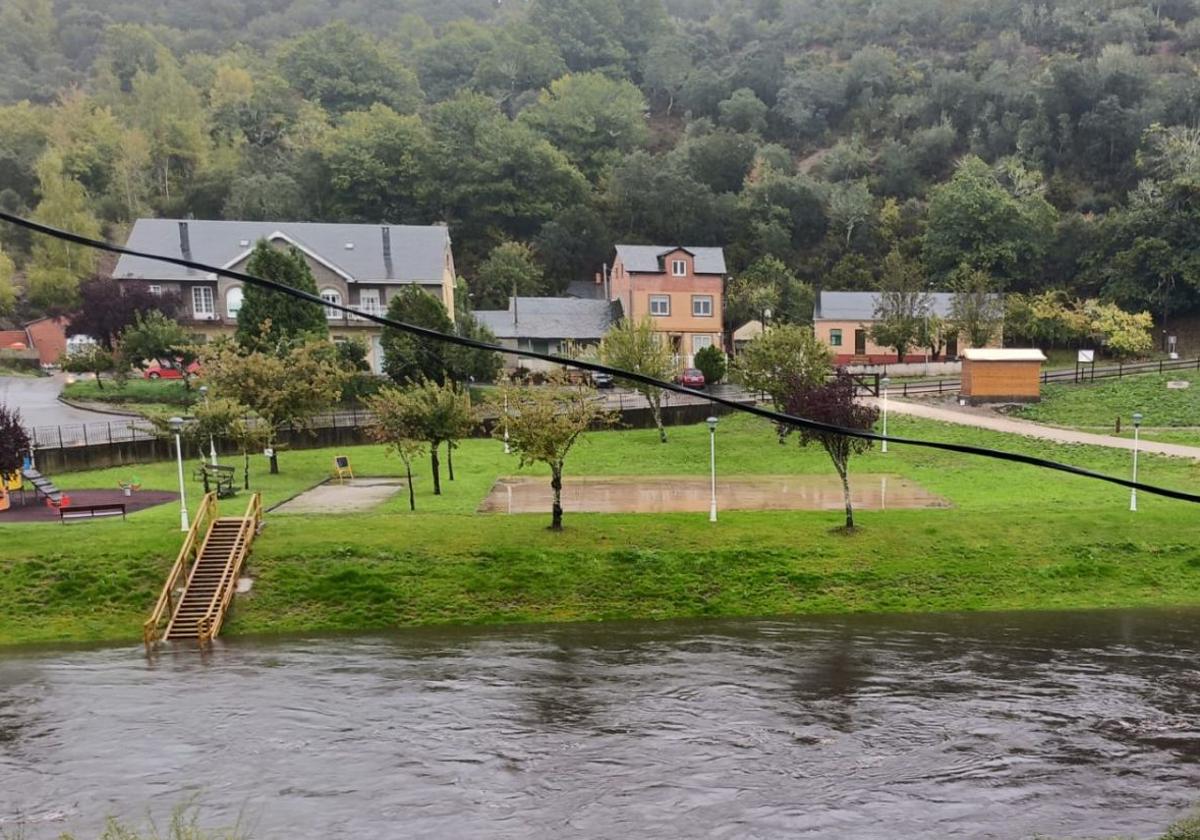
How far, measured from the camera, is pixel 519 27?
14150 cm

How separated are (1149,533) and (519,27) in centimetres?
14003

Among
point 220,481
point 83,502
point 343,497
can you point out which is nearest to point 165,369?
point 83,502

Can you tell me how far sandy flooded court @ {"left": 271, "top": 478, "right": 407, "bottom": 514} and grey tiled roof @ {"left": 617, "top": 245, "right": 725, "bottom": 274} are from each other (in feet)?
124

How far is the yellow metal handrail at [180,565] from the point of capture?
18.7m

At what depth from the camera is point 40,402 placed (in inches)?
1858

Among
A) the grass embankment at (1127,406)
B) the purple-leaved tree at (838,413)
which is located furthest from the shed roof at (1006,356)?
the purple-leaved tree at (838,413)

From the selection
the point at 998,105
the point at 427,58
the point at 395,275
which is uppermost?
the point at 427,58

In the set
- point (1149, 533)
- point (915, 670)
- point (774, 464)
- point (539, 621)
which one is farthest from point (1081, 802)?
point (774, 464)

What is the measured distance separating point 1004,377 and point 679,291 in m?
26.6

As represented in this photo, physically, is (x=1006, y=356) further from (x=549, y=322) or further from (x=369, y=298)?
(x=369, y=298)

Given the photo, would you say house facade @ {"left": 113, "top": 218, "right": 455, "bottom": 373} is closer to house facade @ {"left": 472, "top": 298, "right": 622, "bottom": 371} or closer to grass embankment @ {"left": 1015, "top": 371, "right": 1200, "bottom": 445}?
house facade @ {"left": 472, "top": 298, "right": 622, "bottom": 371}

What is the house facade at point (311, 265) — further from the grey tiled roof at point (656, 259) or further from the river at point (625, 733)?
the river at point (625, 733)

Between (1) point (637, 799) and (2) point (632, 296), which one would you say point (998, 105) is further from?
(1) point (637, 799)

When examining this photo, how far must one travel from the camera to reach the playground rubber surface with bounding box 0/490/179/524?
25.6m
